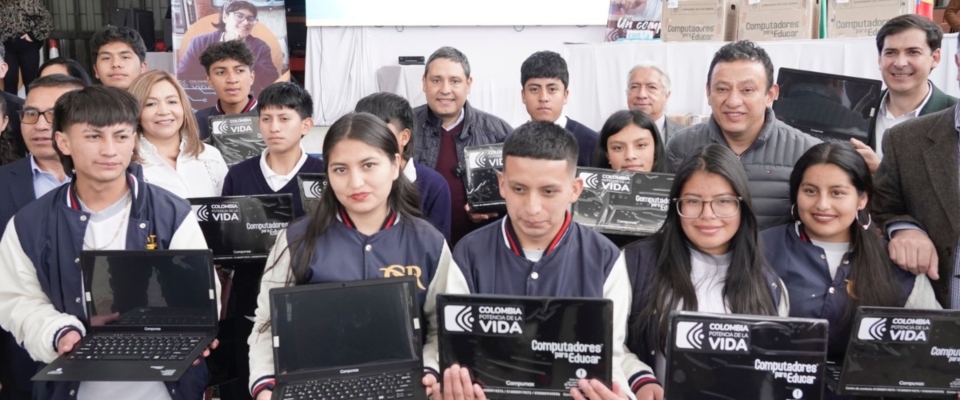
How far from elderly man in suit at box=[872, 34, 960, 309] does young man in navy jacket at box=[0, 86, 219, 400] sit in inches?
89.0

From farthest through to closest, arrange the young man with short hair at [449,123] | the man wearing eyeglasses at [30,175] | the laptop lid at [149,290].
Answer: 1. the young man with short hair at [449,123]
2. the man wearing eyeglasses at [30,175]
3. the laptop lid at [149,290]

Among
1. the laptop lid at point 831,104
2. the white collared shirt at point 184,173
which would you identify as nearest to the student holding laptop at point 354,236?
the white collared shirt at point 184,173

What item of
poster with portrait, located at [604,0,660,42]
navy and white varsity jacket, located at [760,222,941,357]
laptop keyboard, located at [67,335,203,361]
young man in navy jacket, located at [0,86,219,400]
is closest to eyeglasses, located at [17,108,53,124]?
young man in navy jacket, located at [0,86,219,400]

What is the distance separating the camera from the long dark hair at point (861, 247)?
91.0 inches

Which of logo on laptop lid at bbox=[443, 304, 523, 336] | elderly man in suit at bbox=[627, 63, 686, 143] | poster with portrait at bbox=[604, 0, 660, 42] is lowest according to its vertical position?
logo on laptop lid at bbox=[443, 304, 523, 336]

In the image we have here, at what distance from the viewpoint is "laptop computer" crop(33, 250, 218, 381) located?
228cm

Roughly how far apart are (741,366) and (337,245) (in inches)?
48.3

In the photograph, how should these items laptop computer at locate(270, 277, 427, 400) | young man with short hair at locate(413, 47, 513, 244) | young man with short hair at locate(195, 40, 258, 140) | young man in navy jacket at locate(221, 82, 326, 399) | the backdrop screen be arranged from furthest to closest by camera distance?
the backdrop screen
young man with short hair at locate(195, 40, 258, 140)
young man with short hair at locate(413, 47, 513, 244)
young man in navy jacket at locate(221, 82, 326, 399)
laptop computer at locate(270, 277, 427, 400)

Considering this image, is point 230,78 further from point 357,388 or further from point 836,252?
point 836,252

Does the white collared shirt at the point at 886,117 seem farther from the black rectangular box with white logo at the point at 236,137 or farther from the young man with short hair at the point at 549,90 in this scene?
the black rectangular box with white logo at the point at 236,137

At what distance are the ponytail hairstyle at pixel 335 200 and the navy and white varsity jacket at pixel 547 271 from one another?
31 cm

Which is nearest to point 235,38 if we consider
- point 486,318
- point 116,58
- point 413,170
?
point 116,58

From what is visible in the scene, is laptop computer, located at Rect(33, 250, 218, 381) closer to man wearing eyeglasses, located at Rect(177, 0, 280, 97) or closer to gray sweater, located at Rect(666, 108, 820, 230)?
gray sweater, located at Rect(666, 108, 820, 230)

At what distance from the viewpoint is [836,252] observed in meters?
2.43
